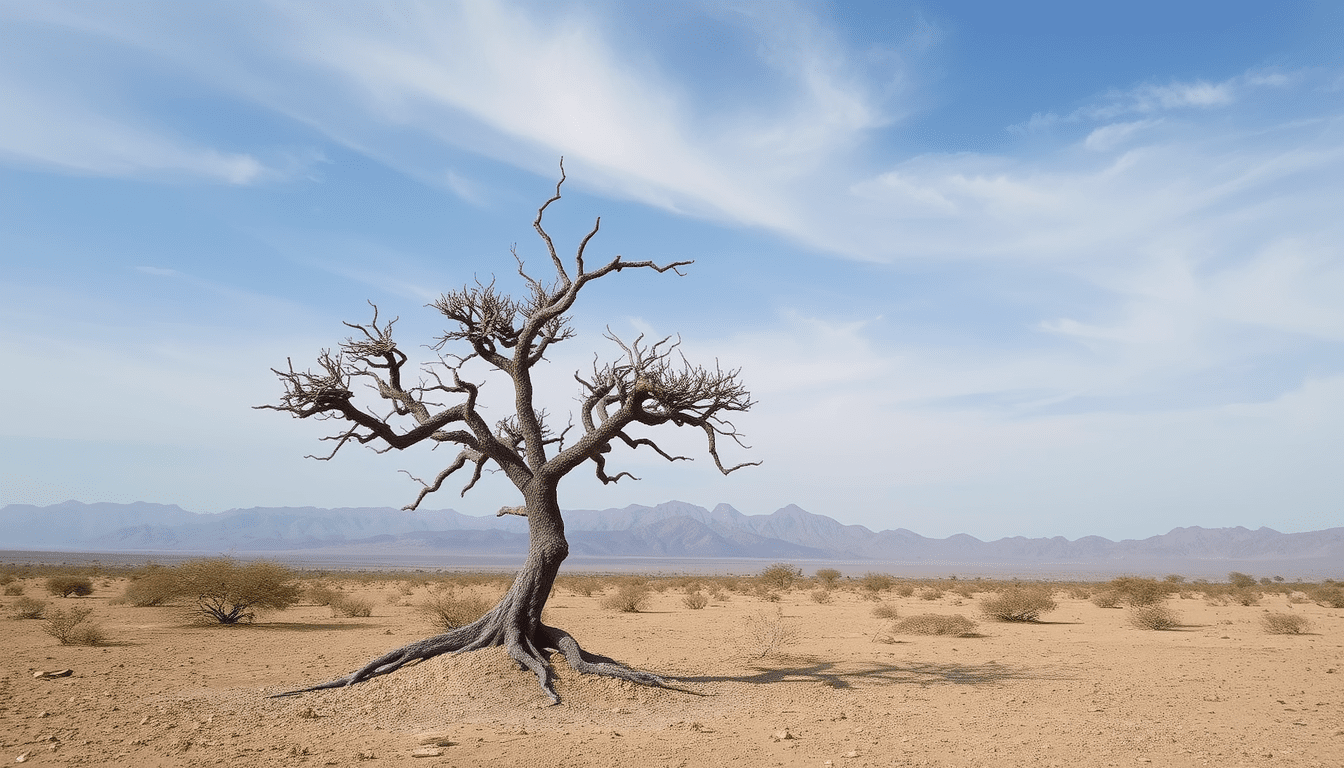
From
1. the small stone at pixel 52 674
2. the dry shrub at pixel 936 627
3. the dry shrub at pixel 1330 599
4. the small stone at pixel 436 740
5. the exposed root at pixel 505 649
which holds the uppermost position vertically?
the exposed root at pixel 505 649

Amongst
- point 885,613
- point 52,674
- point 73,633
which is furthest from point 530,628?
point 885,613

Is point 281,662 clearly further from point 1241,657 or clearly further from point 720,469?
point 1241,657

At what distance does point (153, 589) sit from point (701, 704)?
20.2 metres

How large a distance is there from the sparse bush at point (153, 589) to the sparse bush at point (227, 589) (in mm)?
257

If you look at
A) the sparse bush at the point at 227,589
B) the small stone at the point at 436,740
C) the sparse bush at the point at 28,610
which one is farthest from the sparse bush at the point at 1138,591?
the sparse bush at the point at 28,610

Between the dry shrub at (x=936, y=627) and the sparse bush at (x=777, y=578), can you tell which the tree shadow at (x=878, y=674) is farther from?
the sparse bush at (x=777, y=578)

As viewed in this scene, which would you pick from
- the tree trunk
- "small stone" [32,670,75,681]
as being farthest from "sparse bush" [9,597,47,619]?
the tree trunk

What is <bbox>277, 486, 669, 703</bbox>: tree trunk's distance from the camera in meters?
10.6

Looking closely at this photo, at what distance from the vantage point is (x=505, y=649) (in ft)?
34.7

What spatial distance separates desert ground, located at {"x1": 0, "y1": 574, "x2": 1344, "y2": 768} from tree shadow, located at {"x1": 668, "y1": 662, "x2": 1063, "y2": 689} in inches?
3.4

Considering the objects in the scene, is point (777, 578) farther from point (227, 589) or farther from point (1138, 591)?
point (227, 589)

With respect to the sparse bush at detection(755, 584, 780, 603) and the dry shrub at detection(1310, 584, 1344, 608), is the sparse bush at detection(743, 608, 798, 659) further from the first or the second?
the dry shrub at detection(1310, 584, 1344, 608)

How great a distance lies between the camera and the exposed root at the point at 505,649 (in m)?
10.4

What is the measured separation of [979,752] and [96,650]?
52.7 ft
